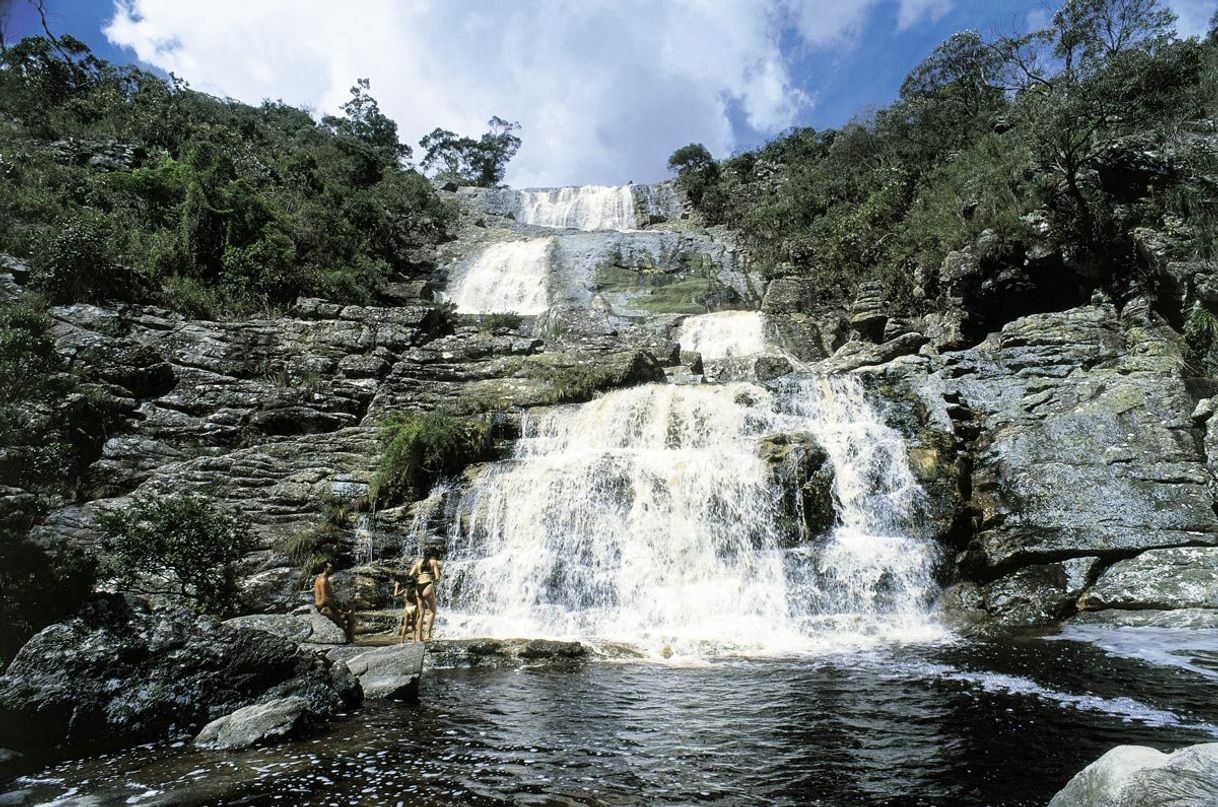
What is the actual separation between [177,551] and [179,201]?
20.2 meters

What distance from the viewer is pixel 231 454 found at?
572 inches

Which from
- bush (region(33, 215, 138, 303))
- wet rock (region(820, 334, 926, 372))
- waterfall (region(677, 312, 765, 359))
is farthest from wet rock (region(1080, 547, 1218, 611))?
bush (region(33, 215, 138, 303))

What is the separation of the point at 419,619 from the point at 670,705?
5.54m

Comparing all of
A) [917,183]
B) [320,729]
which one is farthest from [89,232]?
[917,183]

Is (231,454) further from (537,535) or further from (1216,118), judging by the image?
(1216,118)

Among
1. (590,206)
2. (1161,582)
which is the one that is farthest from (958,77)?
(1161,582)

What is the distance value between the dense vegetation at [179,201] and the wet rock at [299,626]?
12.5 m

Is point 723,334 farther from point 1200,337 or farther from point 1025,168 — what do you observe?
point 1200,337

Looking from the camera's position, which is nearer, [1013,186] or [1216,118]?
[1216,118]

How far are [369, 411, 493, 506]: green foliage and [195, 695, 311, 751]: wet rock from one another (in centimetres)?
789

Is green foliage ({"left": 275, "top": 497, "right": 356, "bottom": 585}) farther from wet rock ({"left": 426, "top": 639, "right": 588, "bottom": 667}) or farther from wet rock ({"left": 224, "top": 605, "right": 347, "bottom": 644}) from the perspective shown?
wet rock ({"left": 426, "top": 639, "right": 588, "bottom": 667})

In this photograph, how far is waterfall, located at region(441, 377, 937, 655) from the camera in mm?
10938

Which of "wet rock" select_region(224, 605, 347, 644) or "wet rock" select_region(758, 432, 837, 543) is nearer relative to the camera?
"wet rock" select_region(224, 605, 347, 644)

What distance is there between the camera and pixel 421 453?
566 inches
